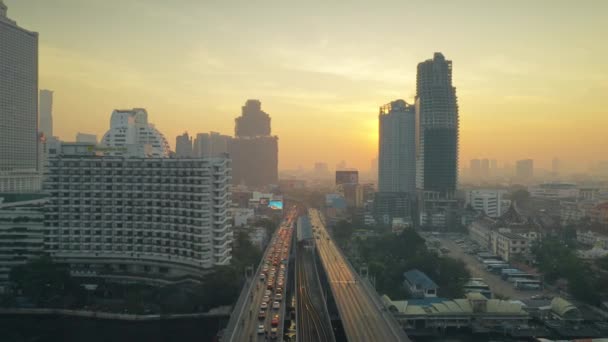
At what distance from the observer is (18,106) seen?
133 ft

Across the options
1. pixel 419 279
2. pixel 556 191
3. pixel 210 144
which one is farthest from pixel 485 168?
pixel 419 279

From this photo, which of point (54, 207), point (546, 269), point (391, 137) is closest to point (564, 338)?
point (546, 269)

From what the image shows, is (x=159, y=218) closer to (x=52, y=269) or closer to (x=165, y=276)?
(x=165, y=276)

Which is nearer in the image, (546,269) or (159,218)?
(159,218)

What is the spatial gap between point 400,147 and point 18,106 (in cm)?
3779

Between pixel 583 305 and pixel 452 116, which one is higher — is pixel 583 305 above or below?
below

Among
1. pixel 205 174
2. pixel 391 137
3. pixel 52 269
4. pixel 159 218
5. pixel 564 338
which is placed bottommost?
pixel 564 338

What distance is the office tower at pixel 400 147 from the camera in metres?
52.0

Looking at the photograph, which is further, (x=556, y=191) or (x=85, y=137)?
(x=556, y=191)

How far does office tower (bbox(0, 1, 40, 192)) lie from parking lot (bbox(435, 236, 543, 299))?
3598 cm

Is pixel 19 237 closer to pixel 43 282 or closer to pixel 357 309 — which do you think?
pixel 43 282

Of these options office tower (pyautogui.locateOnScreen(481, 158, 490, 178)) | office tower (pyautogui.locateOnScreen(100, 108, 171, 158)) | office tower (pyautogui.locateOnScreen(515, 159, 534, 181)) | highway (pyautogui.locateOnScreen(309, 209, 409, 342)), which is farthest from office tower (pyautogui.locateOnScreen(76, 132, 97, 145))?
office tower (pyautogui.locateOnScreen(481, 158, 490, 178))

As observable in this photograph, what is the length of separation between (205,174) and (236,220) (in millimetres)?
15816

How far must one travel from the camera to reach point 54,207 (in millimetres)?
21266
